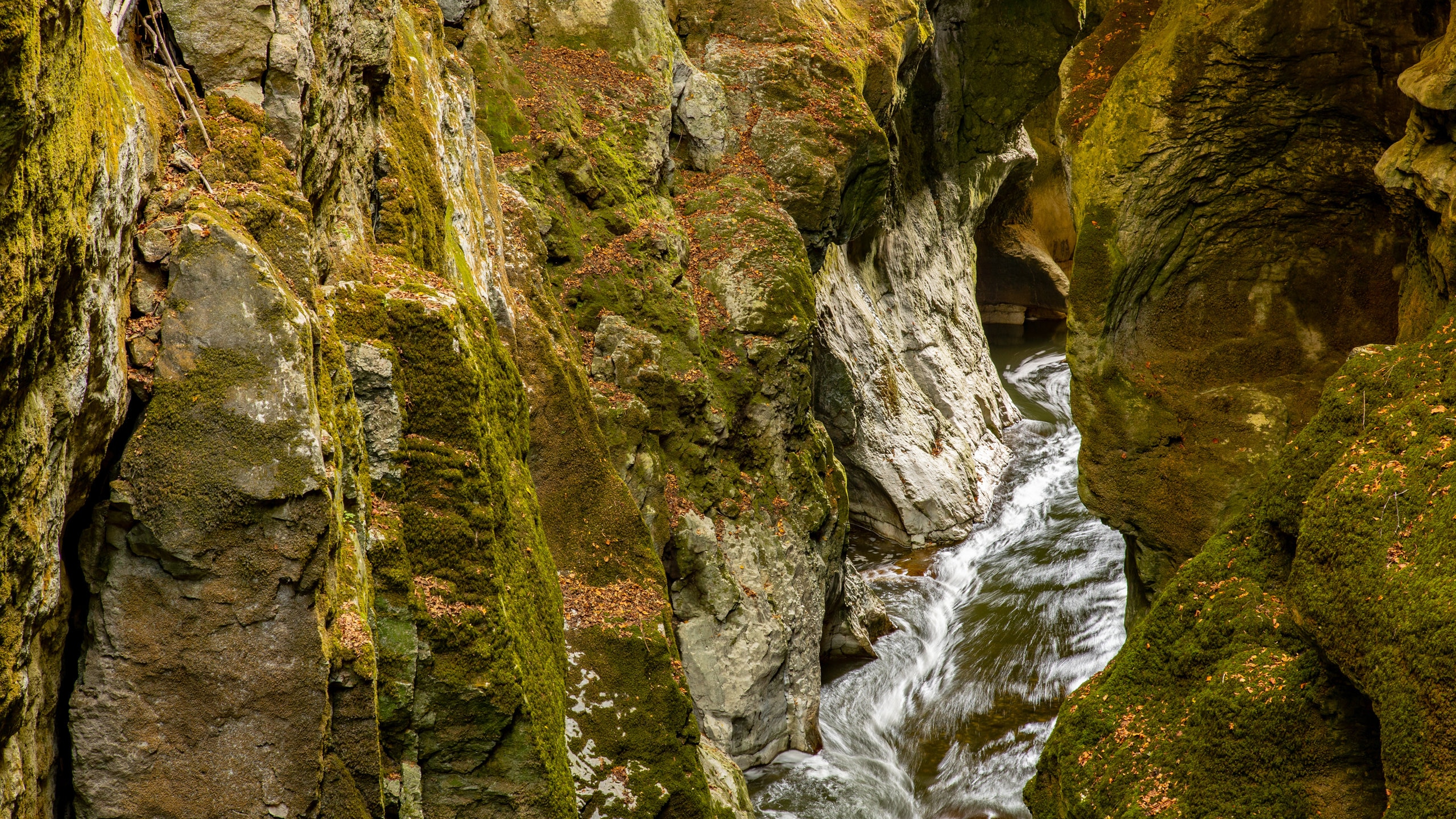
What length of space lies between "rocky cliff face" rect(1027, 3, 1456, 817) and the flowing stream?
18.7ft

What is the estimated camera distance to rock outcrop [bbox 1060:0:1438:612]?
1133cm

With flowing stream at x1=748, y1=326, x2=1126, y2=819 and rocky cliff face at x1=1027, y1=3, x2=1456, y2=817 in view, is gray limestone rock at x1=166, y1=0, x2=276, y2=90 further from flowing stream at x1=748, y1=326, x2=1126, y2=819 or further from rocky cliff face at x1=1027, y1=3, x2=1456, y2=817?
flowing stream at x1=748, y1=326, x2=1126, y2=819

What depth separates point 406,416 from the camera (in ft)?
22.2

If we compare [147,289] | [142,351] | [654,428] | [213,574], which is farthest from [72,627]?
[654,428]

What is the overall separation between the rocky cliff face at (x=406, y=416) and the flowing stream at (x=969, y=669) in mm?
1287

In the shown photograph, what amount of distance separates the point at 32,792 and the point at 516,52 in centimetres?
1378

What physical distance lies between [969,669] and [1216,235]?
924cm

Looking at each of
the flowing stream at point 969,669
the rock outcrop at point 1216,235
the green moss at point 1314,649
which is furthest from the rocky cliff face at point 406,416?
the rock outcrop at point 1216,235

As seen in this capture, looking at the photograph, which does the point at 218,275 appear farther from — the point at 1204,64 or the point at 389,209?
the point at 1204,64

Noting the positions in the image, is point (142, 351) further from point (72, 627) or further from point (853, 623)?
point (853, 623)

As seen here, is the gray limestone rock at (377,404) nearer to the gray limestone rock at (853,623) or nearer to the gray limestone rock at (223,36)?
the gray limestone rock at (223,36)

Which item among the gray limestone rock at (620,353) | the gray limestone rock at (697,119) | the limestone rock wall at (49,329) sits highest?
the gray limestone rock at (697,119)

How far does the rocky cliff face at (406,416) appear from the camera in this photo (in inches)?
167

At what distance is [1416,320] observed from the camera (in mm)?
9688
